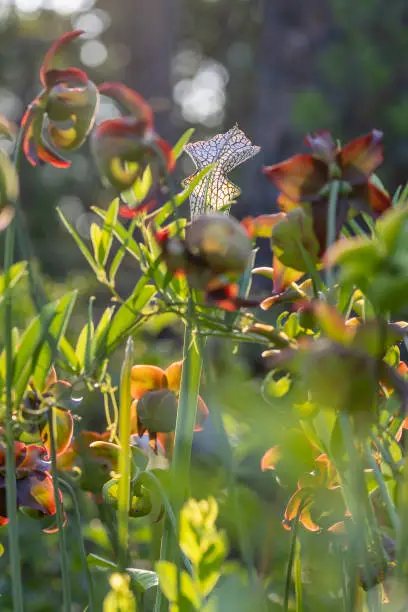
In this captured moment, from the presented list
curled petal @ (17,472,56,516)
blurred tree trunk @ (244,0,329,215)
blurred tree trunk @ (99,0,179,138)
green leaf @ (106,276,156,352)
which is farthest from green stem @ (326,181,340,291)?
blurred tree trunk @ (99,0,179,138)

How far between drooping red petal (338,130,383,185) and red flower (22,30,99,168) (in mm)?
131

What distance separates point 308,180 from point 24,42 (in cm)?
1191

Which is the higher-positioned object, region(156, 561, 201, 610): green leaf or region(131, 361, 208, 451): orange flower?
region(156, 561, 201, 610): green leaf

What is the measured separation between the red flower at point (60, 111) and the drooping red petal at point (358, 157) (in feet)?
0.43

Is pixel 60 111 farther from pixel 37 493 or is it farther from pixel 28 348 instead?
pixel 37 493

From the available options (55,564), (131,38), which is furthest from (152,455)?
(131,38)

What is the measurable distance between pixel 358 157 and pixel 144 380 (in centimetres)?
23

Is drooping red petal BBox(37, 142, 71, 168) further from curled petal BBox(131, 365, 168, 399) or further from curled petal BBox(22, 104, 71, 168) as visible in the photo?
curled petal BBox(131, 365, 168, 399)

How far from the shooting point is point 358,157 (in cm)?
42

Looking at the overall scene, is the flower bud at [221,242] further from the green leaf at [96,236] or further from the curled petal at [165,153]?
the green leaf at [96,236]

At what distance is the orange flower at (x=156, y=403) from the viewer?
52 cm

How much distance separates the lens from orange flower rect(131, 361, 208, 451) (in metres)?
0.52

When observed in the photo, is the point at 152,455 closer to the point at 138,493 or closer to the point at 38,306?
the point at 138,493

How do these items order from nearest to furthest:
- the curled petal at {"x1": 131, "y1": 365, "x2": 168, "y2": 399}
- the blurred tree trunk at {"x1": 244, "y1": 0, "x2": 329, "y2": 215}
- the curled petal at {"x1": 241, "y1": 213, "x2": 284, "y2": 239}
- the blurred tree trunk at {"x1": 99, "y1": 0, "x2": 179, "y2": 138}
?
the curled petal at {"x1": 241, "y1": 213, "x2": 284, "y2": 239}
the curled petal at {"x1": 131, "y1": 365, "x2": 168, "y2": 399}
the blurred tree trunk at {"x1": 244, "y1": 0, "x2": 329, "y2": 215}
the blurred tree trunk at {"x1": 99, "y1": 0, "x2": 179, "y2": 138}
